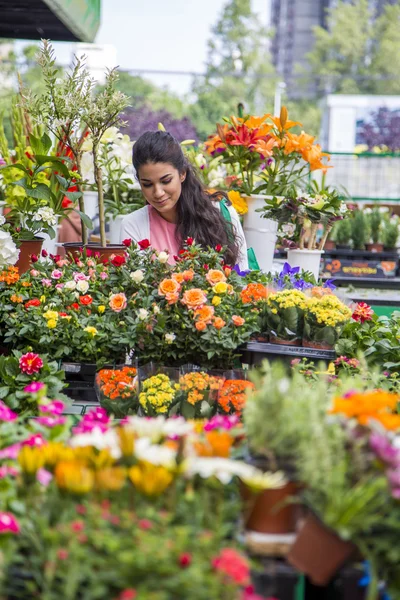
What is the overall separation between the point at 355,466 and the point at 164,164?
204 cm

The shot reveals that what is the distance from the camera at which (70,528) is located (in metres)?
1.02

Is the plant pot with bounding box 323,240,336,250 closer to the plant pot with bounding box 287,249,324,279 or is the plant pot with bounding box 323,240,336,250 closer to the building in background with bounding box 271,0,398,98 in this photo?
the plant pot with bounding box 287,249,324,279

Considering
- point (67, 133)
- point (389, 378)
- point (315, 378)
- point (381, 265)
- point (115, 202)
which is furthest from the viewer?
point (381, 265)

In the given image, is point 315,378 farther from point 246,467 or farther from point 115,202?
point 115,202

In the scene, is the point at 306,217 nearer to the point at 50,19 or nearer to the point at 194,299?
the point at 194,299

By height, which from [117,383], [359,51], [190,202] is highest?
[359,51]

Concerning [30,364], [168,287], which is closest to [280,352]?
[168,287]

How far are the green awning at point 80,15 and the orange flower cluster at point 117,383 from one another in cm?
221

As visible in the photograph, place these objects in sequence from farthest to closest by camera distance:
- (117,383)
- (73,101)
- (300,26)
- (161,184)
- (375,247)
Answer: (300,26) < (375,247) < (161,184) < (73,101) < (117,383)

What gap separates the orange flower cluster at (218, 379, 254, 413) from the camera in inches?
79.1

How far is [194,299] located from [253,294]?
22 cm

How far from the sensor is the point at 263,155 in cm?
331

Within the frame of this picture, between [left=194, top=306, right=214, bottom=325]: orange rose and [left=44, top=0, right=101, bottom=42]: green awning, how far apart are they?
215 centimetres

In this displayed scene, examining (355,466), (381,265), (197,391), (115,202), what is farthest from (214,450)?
(381,265)
